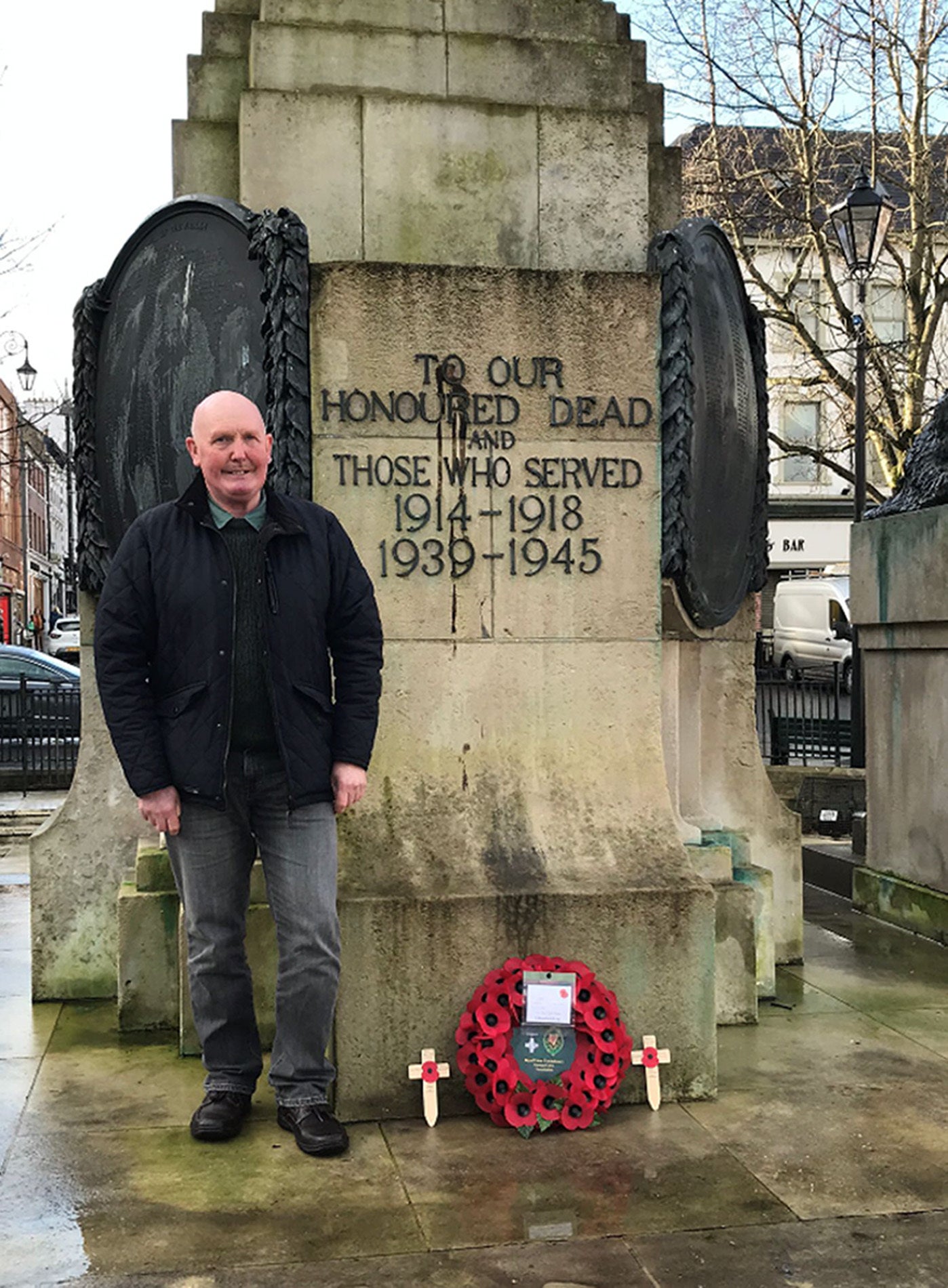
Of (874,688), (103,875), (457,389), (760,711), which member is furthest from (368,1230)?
(760,711)

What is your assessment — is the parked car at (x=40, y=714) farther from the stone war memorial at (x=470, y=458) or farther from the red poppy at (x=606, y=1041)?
the red poppy at (x=606, y=1041)

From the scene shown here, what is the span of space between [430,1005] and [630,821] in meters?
1.01

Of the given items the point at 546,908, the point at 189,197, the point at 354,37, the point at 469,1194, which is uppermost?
the point at 354,37

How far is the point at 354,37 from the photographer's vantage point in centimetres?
643

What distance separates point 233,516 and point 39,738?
44.7ft

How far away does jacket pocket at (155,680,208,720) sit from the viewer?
14.6ft

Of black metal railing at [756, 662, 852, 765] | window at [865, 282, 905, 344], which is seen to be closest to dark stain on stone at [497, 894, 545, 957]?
black metal railing at [756, 662, 852, 765]

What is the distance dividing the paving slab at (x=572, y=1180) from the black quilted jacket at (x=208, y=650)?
46.9 inches

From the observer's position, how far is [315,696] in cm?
454

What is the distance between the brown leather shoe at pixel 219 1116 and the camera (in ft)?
15.3

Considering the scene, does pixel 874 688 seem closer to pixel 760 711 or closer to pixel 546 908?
pixel 546 908

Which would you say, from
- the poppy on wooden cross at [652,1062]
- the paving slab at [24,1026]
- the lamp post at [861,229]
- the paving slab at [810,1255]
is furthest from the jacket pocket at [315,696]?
the lamp post at [861,229]

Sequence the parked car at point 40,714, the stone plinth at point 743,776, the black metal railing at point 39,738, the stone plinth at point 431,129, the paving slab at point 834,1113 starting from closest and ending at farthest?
the paving slab at point 834,1113, the stone plinth at point 431,129, the stone plinth at point 743,776, the black metal railing at point 39,738, the parked car at point 40,714

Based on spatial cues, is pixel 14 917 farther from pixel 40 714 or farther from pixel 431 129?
pixel 40 714
